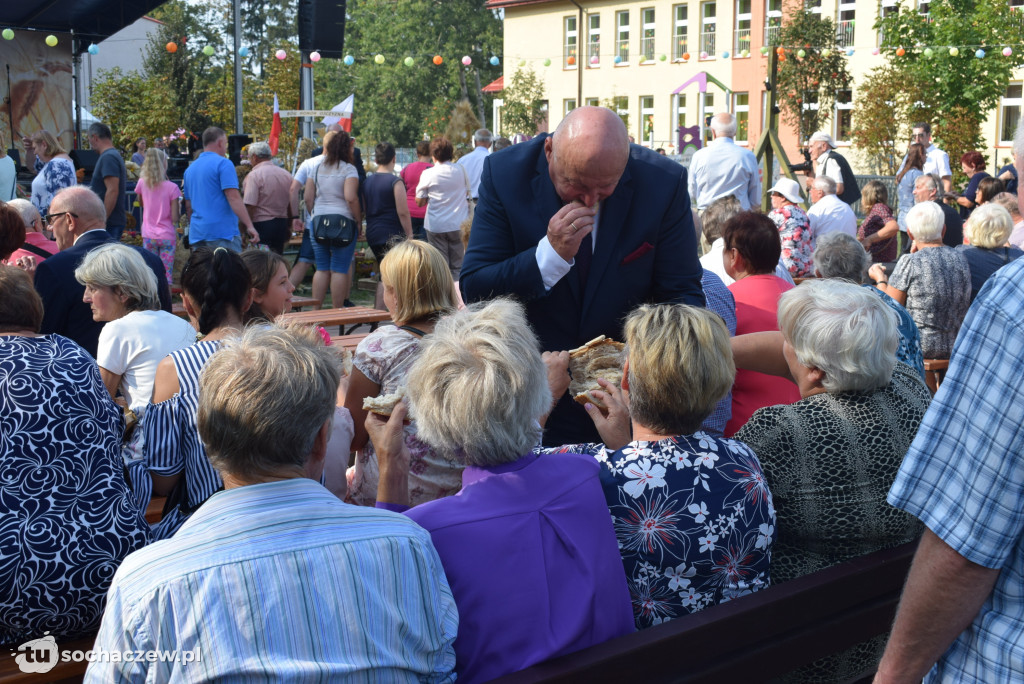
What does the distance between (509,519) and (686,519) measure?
1.54 ft

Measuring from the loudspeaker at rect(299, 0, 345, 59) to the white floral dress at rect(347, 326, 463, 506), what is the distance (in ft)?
48.2

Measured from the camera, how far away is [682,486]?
2215mm

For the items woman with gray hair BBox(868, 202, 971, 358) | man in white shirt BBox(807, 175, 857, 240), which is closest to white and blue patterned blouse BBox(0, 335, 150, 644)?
woman with gray hair BBox(868, 202, 971, 358)

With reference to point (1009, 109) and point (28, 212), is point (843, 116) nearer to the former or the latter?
point (1009, 109)

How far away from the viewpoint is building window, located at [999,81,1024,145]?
31.8 metres

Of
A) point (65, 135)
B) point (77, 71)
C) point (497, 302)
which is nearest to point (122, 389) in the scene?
point (497, 302)

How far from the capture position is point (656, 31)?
138 feet

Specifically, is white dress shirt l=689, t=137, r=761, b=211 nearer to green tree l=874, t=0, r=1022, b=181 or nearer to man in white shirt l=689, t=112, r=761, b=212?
man in white shirt l=689, t=112, r=761, b=212

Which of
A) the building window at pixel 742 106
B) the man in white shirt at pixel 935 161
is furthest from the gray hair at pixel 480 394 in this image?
the building window at pixel 742 106

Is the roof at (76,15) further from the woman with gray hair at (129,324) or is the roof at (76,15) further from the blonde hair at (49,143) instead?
the woman with gray hair at (129,324)

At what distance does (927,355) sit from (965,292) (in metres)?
0.48

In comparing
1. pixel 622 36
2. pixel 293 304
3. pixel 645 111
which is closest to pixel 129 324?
pixel 293 304

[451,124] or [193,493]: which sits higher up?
[451,124]

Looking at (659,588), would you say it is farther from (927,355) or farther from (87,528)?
(927,355)
